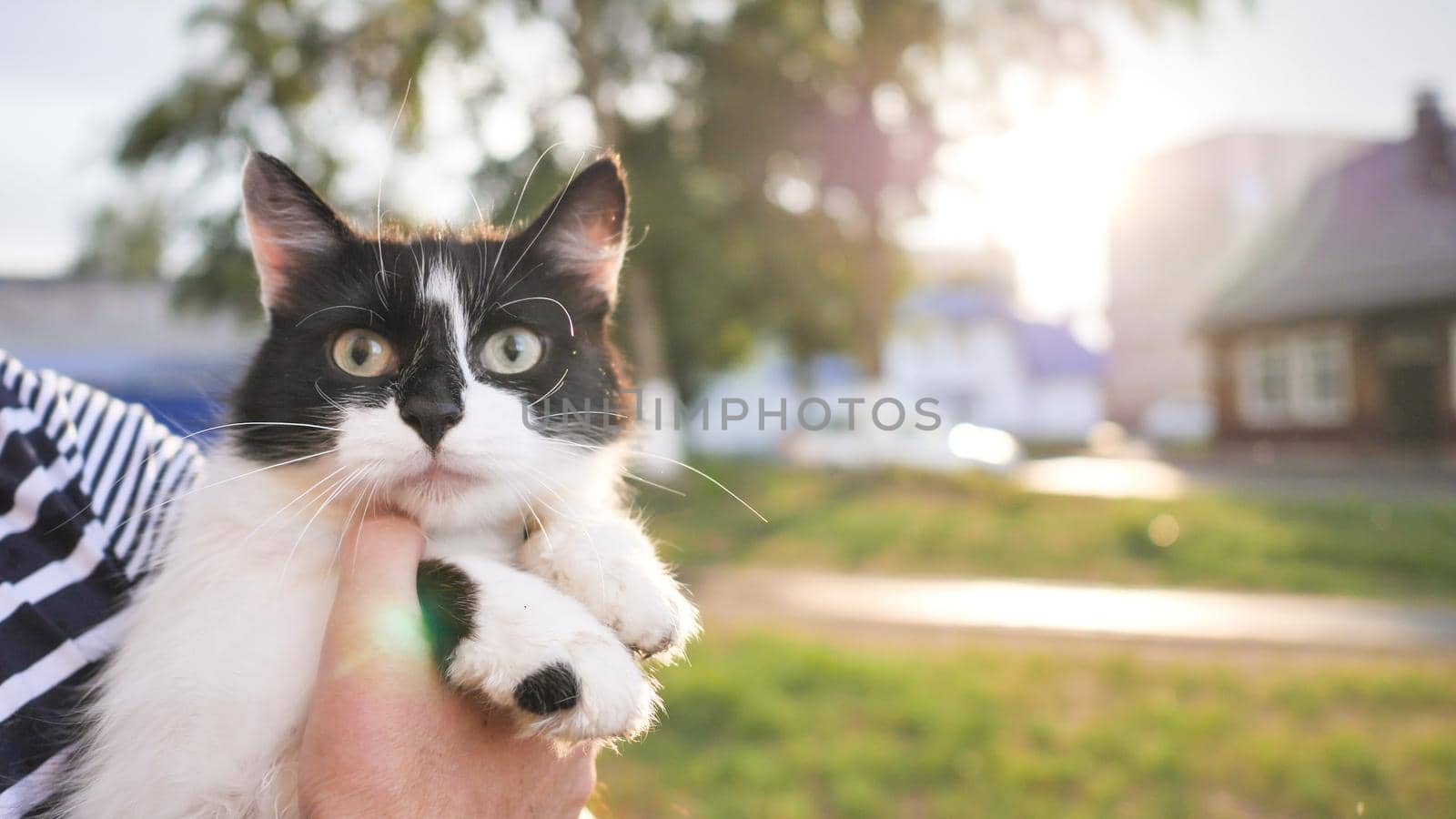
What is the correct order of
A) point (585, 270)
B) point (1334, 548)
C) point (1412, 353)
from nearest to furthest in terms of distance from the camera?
1. point (585, 270)
2. point (1334, 548)
3. point (1412, 353)

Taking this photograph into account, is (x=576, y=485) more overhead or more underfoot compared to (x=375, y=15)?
more underfoot

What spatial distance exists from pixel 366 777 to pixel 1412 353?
67.2 feet

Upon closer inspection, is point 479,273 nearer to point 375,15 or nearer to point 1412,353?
point 375,15

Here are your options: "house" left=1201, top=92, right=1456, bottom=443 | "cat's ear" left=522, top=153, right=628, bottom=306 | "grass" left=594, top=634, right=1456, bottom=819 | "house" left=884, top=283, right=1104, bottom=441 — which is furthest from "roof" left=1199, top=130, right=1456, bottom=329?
"house" left=884, top=283, right=1104, bottom=441

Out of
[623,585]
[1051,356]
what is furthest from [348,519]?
[1051,356]

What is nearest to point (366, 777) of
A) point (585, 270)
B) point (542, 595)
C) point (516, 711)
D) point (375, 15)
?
point (516, 711)

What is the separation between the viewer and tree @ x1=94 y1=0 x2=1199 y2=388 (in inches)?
327

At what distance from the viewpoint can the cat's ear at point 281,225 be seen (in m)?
1.71

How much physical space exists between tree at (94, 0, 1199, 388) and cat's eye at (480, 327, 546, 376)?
4.49 metres

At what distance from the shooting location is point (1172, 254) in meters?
35.9

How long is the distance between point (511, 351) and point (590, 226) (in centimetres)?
36

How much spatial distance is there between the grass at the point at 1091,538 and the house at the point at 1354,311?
4.04m

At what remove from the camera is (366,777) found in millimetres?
1286

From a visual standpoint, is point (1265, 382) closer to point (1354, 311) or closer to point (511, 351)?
point (1354, 311)
